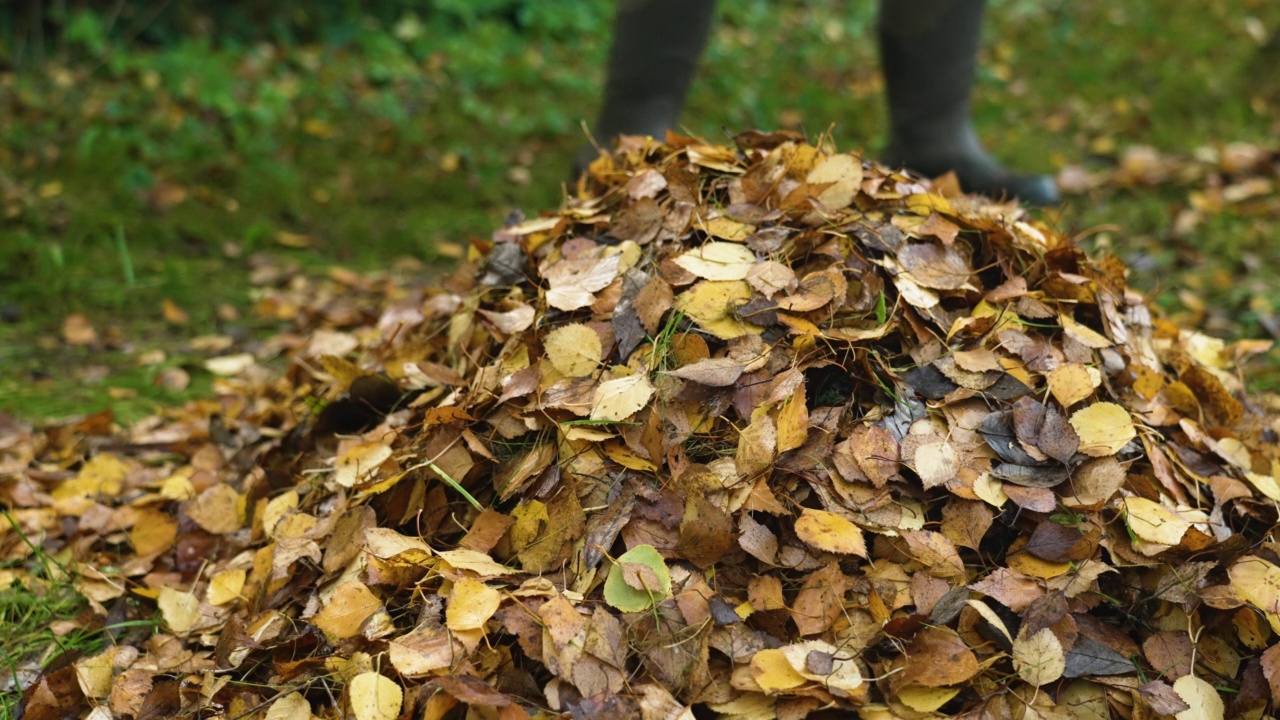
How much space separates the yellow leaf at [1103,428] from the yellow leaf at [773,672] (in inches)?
→ 21.7

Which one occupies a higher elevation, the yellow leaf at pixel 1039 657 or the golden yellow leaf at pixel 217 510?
the yellow leaf at pixel 1039 657

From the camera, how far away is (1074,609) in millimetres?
1209

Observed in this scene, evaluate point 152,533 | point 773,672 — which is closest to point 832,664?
point 773,672

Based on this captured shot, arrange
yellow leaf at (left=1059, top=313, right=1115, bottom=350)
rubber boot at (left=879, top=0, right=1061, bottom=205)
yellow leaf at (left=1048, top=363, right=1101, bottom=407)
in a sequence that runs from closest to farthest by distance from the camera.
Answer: yellow leaf at (left=1048, top=363, right=1101, bottom=407) < yellow leaf at (left=1059, top=313, right=1115, bottom=350) < rubber boot at (left=879, top=0, right=1061, bottom=205)

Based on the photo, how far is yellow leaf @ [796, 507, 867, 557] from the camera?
119cm

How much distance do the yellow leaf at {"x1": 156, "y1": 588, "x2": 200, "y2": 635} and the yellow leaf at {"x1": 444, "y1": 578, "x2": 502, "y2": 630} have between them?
0.54m

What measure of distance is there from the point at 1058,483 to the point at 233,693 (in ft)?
3.90

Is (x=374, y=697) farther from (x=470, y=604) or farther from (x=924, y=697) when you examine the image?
(x=924, y=697)

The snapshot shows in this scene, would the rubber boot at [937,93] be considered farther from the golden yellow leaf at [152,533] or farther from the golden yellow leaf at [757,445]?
the golden yellow leaf at [152,533]

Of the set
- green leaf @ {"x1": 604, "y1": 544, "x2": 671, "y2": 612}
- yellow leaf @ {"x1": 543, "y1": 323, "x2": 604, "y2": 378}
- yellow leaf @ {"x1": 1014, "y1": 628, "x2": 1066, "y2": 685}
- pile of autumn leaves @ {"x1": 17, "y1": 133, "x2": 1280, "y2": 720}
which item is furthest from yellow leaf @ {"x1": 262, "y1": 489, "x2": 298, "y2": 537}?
yellow leaf @ {"x1": 1014, "y1": 628, "x2": 1066, "y2": 685}

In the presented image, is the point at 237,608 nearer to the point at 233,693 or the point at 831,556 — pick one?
the point at 233,693

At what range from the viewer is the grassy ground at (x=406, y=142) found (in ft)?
8.52

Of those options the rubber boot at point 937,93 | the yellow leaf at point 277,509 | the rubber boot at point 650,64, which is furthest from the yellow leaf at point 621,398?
the rubber boot at point 937,93

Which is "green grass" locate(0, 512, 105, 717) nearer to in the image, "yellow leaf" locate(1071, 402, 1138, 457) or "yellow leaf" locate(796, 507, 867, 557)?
"yellow leaf" locate(796, 507, 867, 557)
